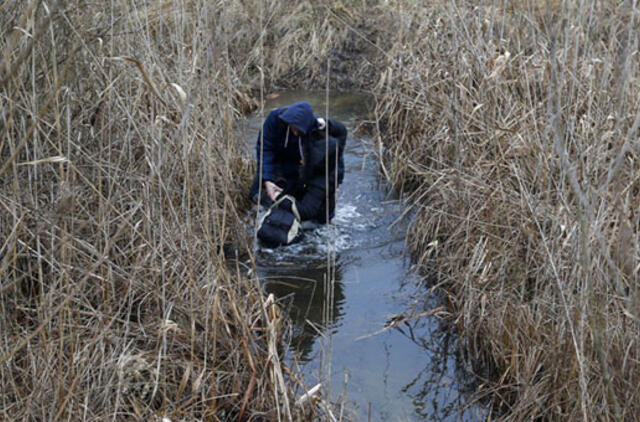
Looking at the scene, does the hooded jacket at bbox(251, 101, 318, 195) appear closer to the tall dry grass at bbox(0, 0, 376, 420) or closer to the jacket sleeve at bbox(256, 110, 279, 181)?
the jacket sleeve at bbox(256, 110, 279, 181)

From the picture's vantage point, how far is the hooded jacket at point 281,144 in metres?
4.47

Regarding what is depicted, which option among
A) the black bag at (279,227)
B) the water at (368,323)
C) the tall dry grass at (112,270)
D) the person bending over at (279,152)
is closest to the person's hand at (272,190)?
the person bending over at (279,152)

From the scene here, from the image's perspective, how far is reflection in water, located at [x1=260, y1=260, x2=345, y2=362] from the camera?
354 cm

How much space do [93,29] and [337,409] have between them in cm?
196

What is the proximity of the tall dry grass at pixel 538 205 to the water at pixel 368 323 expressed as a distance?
0.19 metres

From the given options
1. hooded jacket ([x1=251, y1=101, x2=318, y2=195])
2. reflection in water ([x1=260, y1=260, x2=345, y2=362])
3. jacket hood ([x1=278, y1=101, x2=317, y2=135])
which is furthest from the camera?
hooded jacket ([x1=251, y1=101, x2=318, y2=195])

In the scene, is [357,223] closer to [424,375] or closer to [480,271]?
[480,271]

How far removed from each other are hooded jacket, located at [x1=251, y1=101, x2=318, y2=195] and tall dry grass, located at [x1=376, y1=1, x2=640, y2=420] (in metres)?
0.94

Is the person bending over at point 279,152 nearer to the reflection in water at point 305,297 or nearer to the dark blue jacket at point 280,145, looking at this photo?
the dark blue jacket at point 280,145

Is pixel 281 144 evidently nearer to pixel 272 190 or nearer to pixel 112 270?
pixel 272 190

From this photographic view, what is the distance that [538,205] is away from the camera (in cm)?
316

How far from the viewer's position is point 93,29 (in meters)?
3.01

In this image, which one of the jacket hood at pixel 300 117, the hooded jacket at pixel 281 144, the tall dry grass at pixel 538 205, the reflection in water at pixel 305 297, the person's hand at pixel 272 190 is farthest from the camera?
the person's hand at pixel 272 190

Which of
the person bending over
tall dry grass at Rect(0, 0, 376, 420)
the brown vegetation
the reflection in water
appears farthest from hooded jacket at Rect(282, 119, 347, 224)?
tall dry grass at Rect(0, 0, 376, 420)
